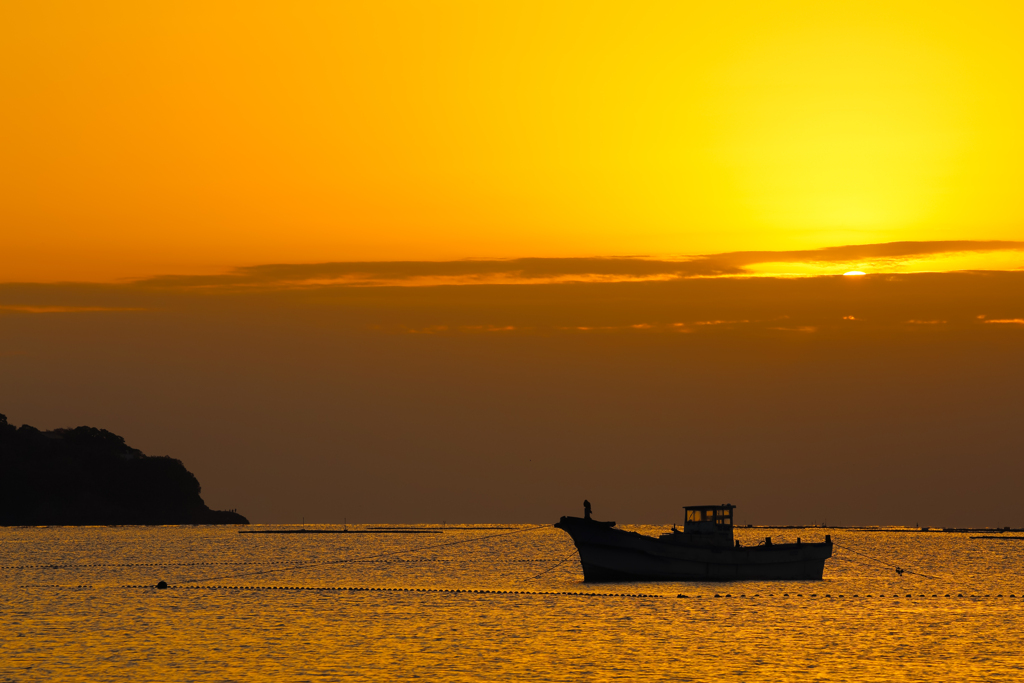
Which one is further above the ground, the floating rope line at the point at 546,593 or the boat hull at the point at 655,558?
the boat hull at the point at 655,558

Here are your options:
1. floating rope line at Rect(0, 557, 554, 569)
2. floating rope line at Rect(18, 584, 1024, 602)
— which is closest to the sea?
floating rope line at Rect(18, 584, 1024, 602)

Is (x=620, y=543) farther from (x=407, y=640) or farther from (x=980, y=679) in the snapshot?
(x=980, y=679)

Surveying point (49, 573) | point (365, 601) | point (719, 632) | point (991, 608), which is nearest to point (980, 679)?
point (719, 632)

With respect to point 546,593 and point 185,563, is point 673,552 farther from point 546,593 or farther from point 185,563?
point 185,563

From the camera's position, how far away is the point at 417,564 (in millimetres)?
165625

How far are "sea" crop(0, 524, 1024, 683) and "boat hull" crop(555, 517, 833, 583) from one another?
1619 mm

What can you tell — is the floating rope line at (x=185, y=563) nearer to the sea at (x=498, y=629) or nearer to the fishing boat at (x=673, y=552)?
the sea at (x=498, y=629)

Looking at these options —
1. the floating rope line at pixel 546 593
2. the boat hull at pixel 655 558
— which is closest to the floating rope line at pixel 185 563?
the floating rope line at pixel 546 593

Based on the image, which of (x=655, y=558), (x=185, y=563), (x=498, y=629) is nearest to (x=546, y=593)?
(x=655, y=558)

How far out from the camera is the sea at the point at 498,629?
54.4 meters

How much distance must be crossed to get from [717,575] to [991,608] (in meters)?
20.0

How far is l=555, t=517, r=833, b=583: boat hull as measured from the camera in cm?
9175

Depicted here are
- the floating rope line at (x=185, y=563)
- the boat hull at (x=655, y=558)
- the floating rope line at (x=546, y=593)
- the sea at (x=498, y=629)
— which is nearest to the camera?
the sea at (x=498, y=629)

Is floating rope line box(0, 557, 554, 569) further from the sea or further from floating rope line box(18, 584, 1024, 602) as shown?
floating rope line box(18, 584, 1024, 602)
